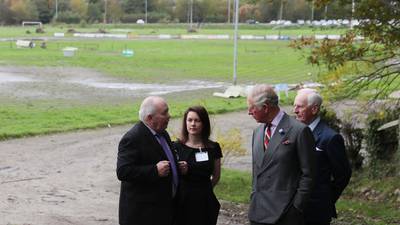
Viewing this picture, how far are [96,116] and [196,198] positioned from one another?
14996 millimetres

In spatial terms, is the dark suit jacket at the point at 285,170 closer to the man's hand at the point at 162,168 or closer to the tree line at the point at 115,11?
the man's hand at the point at 162,168

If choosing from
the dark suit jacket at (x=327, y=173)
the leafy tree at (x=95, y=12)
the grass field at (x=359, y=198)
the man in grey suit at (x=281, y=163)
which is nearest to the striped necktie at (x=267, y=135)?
the man in grey suit at (x=281, y=163)

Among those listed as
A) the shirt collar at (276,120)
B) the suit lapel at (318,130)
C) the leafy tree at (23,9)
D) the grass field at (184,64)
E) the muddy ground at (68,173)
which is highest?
the leafy tree at (23,9)

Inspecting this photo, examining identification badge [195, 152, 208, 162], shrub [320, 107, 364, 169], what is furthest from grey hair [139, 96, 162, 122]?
shrub [320, 107, 364, 169]

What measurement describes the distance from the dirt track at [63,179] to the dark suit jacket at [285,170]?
3999 millimetres

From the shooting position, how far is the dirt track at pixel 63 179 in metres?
9.17

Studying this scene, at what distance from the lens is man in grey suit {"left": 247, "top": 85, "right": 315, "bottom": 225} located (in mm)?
4840

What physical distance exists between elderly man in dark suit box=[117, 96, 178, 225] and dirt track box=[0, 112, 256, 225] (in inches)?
139

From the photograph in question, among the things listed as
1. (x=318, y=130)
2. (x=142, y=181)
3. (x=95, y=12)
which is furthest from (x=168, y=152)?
(x=95, y=12)

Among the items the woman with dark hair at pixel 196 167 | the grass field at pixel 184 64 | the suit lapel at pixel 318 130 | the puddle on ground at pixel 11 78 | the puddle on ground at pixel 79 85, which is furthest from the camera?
the grass field at pixel 184 64

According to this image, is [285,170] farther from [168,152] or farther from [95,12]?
[95,12]

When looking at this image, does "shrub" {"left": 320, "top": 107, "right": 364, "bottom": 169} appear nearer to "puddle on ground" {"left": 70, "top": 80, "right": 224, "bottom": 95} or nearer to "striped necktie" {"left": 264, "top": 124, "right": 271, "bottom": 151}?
"striped necktie" {"left": 264, "top": 124, "right": 271, "bottom": 151}

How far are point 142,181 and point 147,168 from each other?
0.11m

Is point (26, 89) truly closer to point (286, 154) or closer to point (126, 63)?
point (126, 63)
